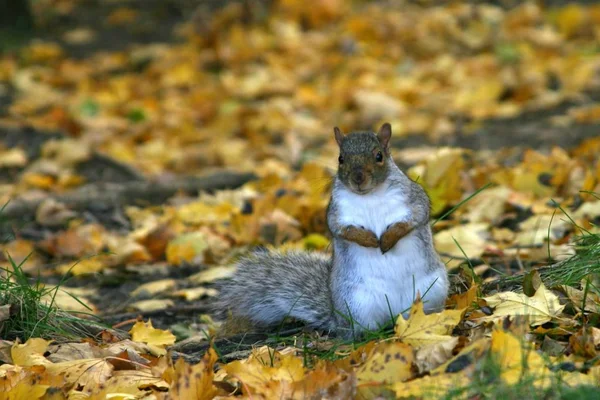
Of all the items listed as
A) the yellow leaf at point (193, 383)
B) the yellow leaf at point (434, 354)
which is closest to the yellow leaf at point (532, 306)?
the yellow leaf at point (434, 354)

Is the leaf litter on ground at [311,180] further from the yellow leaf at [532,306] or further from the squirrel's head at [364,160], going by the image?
the squirrel's head at [364,160]

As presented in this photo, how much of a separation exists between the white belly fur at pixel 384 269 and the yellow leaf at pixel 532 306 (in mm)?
243

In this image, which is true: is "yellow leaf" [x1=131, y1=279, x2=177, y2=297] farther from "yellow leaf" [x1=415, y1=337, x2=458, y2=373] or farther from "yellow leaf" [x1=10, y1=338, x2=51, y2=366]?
"yellow leaf" [x1=415, y1=337, x2=458, y2=373]

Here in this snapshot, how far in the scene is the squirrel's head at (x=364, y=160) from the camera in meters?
3.11

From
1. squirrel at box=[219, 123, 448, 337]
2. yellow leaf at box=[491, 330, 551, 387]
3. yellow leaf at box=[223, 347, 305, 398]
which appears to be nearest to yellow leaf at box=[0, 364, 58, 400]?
yellow leaf at box=[223, 347, 305, 398]

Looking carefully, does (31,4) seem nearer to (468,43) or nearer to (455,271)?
(468,43)

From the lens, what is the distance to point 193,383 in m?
2.57

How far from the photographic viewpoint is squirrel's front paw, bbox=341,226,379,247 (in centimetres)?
311

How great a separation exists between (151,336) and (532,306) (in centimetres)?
132

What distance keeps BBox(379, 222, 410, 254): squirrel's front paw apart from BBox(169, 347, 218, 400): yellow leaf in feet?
2.52

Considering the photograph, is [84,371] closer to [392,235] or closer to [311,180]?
[392,235]

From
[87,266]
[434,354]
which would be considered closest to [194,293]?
[87,266]

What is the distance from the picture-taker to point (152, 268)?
479cm

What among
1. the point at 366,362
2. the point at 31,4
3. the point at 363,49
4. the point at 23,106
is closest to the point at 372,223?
the point at 366,362
